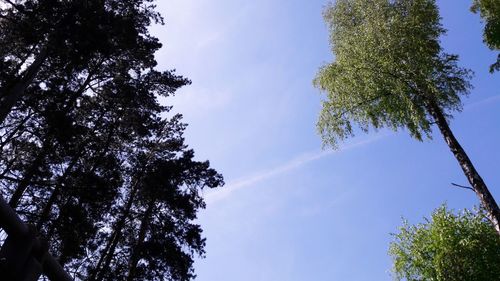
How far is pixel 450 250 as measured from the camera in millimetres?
17484

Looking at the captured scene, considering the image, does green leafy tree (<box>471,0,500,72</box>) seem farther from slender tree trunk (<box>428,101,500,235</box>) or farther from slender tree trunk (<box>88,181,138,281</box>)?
slender tree trunk (<box>88,181,138,281</box>)

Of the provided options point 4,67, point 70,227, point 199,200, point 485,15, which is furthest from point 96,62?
point 485,15

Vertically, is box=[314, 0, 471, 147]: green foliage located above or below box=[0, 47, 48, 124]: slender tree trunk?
above

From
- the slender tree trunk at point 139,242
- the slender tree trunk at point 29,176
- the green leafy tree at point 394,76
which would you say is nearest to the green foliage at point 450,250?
the green leafy tree at point 394,76

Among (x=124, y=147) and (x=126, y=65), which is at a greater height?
(x=126, y=65)

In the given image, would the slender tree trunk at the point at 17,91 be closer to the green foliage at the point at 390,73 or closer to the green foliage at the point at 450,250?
the green foliage at the point at 390,73

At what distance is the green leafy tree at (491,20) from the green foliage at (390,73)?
1301mm

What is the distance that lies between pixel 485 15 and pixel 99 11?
40.2ft

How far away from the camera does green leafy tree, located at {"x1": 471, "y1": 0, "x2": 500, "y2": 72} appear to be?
11.5m

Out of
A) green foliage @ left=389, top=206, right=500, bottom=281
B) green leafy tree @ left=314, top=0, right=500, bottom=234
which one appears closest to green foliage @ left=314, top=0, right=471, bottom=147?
green leafy tree @ left=314, top=0, right=500, bottom=234

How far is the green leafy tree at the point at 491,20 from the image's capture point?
452 inches

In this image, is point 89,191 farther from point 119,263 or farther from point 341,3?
point 341,3

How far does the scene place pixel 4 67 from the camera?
40.7 feet

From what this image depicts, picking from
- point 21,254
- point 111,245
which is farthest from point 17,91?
point 21,254
